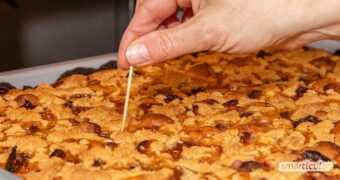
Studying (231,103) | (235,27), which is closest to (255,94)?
(231,103)

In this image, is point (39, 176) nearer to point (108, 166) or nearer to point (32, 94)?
point (108, 166)

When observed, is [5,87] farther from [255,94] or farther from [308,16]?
[308,16]

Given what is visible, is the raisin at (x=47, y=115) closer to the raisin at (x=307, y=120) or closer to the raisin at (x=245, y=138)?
the raisin at (x=245, y=138)

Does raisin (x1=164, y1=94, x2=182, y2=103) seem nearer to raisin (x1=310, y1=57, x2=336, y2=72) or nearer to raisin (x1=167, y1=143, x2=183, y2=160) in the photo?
raisin (x1=167, y1=143, x2=183, y2=160)

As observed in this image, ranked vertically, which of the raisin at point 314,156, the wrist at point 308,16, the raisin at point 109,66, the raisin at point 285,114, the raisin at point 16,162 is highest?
the wrist at point 308,16

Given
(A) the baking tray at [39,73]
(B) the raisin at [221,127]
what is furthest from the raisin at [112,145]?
(A) the baking tray at [39,73]
